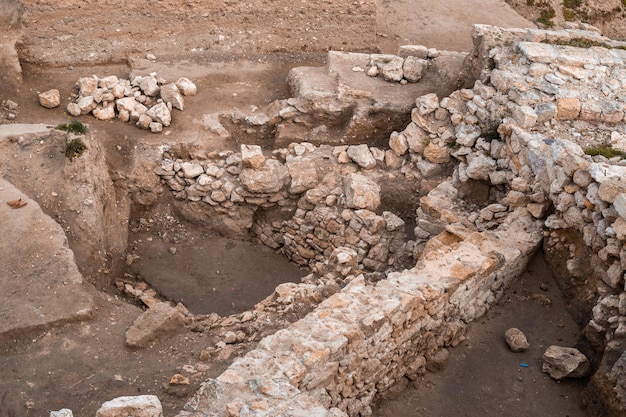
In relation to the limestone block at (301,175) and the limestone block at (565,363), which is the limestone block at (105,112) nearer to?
the limestone block at (301,175)

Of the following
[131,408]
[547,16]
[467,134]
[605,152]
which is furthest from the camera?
[547,16]

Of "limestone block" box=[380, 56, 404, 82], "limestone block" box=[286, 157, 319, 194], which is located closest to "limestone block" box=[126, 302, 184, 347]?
"limestone block" box=[286, 157, 319, 194]

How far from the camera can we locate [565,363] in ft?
29.7

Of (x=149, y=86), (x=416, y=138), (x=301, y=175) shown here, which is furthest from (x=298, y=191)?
(x=149, y=86)

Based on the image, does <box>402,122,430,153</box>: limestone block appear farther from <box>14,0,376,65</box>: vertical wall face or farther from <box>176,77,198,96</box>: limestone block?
<box>14,0,376,65</box>: vertical wall face

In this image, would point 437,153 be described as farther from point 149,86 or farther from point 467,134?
point 149,86

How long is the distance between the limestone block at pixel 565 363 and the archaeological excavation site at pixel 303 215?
0.03m

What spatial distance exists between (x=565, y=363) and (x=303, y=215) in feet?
16.5

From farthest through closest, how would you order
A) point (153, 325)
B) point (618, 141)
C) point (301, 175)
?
point (301, 175) < point (618, 141) < point (153, 325)

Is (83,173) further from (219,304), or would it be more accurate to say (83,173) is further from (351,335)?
(351,335)

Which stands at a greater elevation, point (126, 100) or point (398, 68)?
point (398, 68)

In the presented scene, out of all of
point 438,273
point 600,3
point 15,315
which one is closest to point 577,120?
point 438,273

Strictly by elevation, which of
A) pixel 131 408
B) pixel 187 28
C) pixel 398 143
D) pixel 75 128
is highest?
pixel 131 408

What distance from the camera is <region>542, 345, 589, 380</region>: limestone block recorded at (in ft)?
29.7
